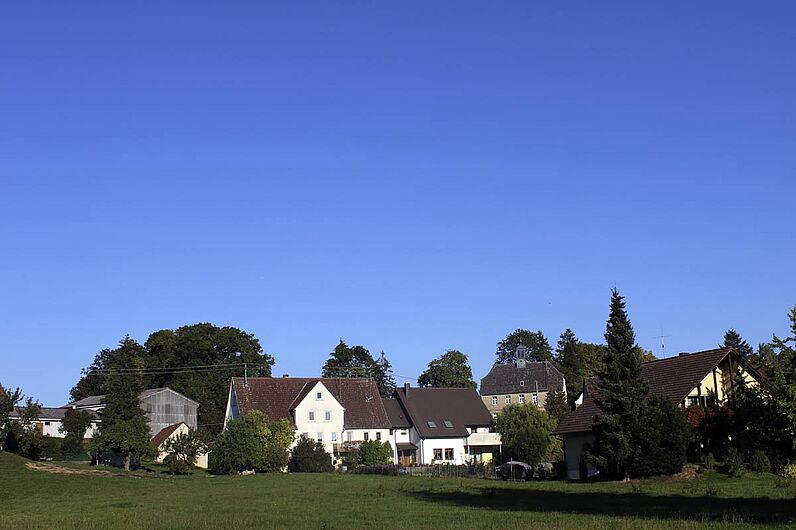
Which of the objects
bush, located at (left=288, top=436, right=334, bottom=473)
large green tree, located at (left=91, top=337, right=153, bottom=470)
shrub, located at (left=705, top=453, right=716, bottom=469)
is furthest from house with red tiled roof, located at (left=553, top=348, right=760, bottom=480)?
large green tree, located at (left=91, top=337, right=153, bottom=470)

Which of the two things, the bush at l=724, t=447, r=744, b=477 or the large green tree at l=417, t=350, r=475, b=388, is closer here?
the bush at l=724, t=447, r=744, b=477

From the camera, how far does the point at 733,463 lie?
43906 mm

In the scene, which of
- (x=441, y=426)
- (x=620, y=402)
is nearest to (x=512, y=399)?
(x=441, y=426)

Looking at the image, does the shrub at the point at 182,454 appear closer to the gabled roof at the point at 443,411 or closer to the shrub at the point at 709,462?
the gabled roof at the point at 443,411

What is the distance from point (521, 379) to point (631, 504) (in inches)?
3264

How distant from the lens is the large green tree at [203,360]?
114 meters

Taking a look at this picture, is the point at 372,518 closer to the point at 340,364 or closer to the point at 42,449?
the point at 42,449

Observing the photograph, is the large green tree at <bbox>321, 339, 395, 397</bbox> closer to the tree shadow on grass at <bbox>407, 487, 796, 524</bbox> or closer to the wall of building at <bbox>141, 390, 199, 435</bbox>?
the wall of building at <bbox>141, 390, 199, 435</bbox>

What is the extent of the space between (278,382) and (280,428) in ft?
55.1

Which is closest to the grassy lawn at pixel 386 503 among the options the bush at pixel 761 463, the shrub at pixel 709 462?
the bush at pixel 761 463

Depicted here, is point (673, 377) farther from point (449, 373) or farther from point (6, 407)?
point (449, 373)

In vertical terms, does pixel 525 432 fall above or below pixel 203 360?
below

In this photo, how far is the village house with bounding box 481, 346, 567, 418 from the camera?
10981 cm

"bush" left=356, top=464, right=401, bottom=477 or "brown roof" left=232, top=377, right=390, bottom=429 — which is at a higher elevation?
"brown roof" left=232, top=377, right=390, bottom=429
